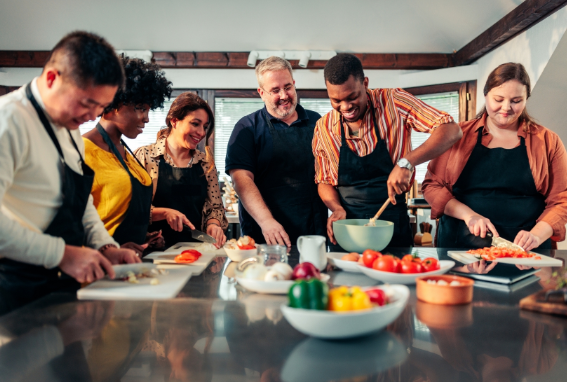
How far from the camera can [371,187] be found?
220 centimetres

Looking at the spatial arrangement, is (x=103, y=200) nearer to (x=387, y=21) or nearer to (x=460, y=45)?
(x=387, y=21)

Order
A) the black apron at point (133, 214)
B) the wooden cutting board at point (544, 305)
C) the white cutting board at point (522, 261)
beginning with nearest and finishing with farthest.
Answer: the wooden cutting board at point (544, 305), the white cutting board at point (522, 261), the black apron at point (133, 214)

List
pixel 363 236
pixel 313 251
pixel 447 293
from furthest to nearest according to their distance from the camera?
pixel 363 236 < pixel 313 251 < pixel 447 293

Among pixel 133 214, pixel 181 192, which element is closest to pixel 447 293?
pixel 133 214

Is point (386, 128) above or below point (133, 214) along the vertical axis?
above

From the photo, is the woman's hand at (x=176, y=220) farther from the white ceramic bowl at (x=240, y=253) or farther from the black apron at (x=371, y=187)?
the black apron at (x=371, y=187)

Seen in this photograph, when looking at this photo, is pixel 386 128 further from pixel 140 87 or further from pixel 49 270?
pixel 49 270

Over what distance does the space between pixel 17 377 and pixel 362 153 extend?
69.3 inches

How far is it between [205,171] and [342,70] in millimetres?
1087

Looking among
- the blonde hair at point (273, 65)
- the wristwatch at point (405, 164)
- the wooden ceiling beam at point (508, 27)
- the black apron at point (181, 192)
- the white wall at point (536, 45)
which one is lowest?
the black apron at point (181, 192)

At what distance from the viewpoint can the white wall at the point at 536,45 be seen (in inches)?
163

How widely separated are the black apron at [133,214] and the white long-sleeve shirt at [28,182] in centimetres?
57

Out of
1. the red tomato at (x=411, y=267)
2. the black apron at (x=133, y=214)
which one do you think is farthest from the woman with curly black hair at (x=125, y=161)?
the red tomato at (x=411, y=267)

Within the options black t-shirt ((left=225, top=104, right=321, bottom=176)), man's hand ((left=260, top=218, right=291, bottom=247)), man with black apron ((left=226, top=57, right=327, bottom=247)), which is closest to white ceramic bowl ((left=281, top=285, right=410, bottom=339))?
man's hand ((left=260, top=218, right=291, bottom=247))
